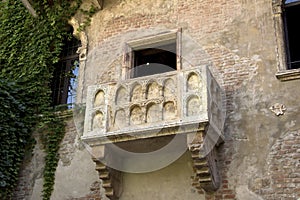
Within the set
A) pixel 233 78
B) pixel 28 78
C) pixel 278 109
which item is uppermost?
pixel 28 78

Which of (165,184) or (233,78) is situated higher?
(233,78)

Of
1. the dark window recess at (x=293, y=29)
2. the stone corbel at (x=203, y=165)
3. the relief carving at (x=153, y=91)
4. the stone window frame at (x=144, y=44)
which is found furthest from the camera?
the stone window frame at (x=144, y=44)

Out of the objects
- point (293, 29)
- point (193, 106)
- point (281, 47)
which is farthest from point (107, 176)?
point (293, 29)

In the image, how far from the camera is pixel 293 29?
10055 millimetres

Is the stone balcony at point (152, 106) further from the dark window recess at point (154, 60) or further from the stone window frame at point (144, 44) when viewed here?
the dark window recess at point (154, 60)

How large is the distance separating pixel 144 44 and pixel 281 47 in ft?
9.23

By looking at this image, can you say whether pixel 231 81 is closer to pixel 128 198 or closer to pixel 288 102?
pixel 288 102

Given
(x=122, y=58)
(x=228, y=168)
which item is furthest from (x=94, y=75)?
(x=228, y=168)

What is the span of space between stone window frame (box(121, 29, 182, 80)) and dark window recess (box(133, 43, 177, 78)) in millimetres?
114

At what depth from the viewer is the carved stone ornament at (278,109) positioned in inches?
320

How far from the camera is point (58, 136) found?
32.1 feet

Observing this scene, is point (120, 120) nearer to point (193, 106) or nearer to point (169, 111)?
point (169, 111)

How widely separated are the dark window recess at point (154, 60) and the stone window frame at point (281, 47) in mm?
2115

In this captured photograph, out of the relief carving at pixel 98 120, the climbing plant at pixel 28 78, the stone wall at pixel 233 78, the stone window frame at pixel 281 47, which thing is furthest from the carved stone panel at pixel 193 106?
the climbing plant at pixel 28 78
